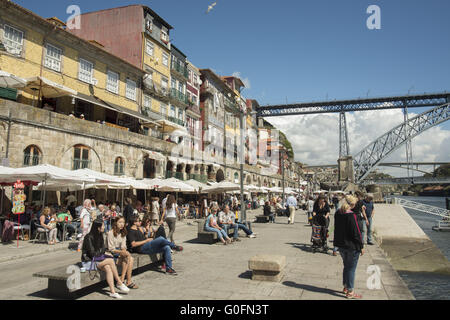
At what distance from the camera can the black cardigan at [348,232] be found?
5469 mm

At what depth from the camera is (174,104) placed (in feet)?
107

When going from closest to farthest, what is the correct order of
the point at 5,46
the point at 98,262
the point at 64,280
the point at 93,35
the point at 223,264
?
the point at 64,280
the point at 98,262
the point at 223,264
the point at 5,46
the point at 93,35

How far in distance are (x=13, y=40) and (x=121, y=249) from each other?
16.6 m

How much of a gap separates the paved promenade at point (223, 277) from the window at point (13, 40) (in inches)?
475

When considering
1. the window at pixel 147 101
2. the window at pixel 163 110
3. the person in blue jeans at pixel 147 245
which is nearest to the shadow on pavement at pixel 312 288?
the person in blue jeans at pixel 147 245

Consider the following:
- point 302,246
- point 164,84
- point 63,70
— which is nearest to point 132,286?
point 302,246

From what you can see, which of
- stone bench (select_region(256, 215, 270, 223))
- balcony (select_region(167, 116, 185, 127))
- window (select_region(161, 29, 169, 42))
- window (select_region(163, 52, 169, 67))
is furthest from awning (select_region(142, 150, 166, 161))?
window (select_region(161, 29, 169, 42))

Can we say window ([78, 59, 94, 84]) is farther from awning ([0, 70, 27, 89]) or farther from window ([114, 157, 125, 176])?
awning ([0, 70, 27, 89])

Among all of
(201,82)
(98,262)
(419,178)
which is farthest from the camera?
(419,178)

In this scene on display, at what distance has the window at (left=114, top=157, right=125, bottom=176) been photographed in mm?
21139

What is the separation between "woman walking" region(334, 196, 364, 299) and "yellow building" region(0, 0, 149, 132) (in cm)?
1606
